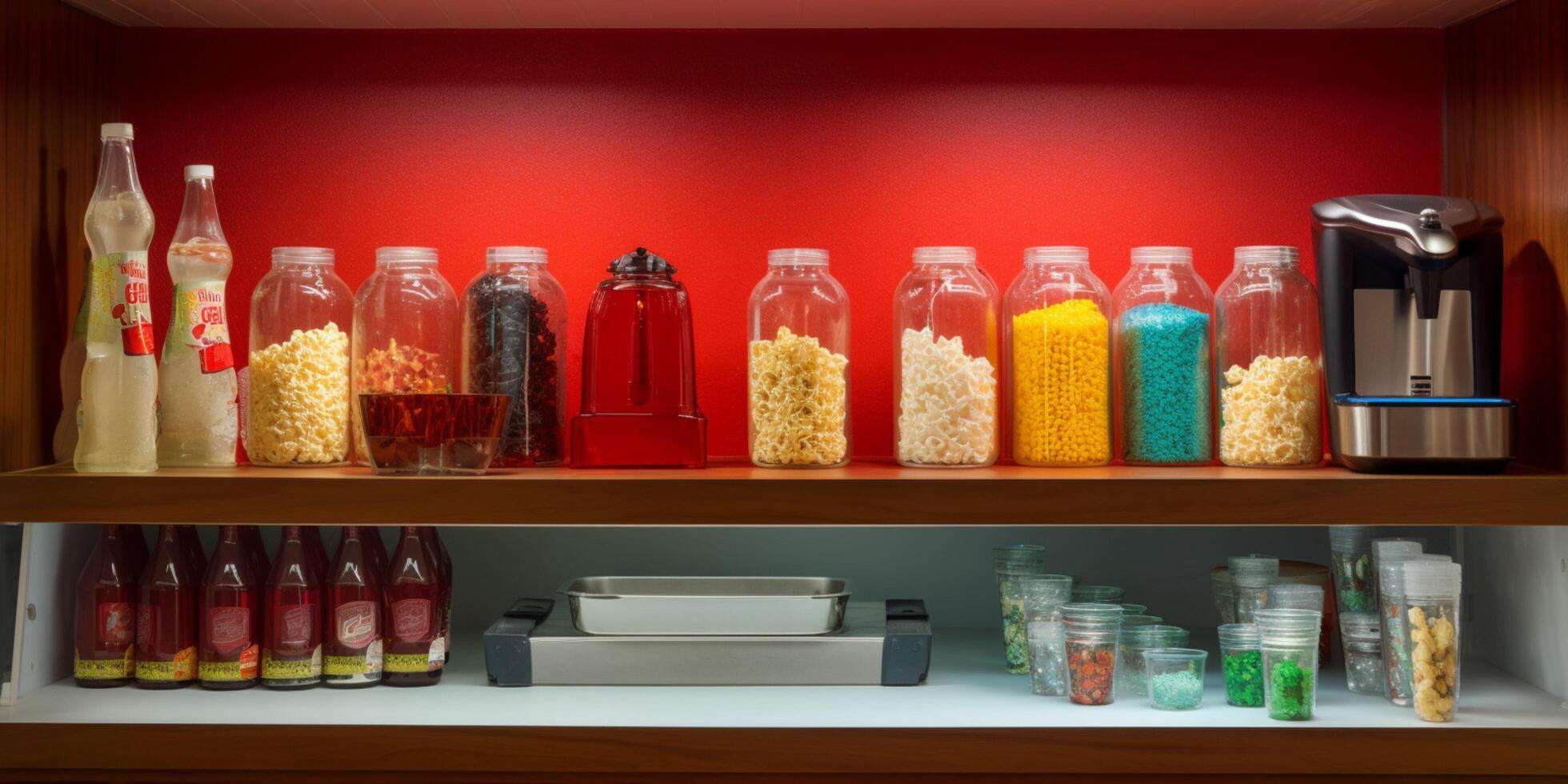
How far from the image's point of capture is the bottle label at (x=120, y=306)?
4.95 feet

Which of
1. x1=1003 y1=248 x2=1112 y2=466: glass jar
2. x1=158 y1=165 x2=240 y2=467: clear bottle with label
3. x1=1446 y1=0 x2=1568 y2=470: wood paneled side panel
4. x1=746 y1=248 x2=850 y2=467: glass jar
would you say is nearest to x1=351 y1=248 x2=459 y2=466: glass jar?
x1=158 y1=165 x2=240 y2=467: clear bottle with label

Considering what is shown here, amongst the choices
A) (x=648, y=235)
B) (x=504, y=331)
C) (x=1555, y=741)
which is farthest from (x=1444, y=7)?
(x=504, y=331)

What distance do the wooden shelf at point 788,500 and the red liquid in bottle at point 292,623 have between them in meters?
0.12

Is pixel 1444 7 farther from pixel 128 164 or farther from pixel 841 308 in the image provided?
pixel 128 164

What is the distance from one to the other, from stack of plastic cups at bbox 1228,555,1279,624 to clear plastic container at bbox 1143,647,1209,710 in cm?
17

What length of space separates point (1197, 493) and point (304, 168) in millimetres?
1309

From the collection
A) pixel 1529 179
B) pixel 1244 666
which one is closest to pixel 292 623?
pixel 1244 666

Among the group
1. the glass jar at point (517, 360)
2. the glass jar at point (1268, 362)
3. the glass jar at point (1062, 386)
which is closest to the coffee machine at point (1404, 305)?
the glass jar at point (1268, 362)

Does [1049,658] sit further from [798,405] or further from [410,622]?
[410,622]

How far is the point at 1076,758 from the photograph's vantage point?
1328mm

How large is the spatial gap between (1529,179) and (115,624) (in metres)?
1.80

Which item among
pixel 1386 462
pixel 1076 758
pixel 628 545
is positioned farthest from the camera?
pixel 628 545

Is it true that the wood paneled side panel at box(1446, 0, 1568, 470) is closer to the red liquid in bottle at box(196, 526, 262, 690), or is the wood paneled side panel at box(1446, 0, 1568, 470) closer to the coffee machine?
the coffee machine

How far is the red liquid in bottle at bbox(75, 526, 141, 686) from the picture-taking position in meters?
1.49
